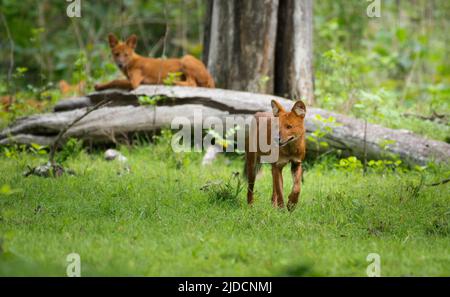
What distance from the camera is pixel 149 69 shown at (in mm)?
10797

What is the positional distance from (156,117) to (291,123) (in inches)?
140

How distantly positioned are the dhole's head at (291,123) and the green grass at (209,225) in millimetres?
739

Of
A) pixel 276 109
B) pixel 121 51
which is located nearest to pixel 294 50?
pixel 121 51

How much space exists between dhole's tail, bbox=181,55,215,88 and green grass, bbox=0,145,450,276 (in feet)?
6.24

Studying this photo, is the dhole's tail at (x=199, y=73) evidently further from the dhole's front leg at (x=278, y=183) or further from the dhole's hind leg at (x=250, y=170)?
the dhole's front leg at (x=278, y=183)

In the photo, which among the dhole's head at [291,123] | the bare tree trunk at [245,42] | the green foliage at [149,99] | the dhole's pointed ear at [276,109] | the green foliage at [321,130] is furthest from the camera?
the bare tree trunk at [245,42]

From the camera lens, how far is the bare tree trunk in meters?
10.4

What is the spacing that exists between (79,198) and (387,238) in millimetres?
3144

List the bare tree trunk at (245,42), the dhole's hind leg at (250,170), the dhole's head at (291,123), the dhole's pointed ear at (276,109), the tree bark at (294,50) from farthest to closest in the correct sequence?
the tree bark at (294,50) < the bare tree trunk at (245,42) < the dhole's hind leg at (250,170) < the dhole's pointed ear at (276,109) < the dhole's head at (291,123)

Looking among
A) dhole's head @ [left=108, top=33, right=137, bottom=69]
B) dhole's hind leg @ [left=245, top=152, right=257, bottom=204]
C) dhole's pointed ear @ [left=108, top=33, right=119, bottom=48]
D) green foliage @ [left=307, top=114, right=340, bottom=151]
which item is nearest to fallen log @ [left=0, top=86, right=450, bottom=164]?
green foliage @ [left=307, top=114, right=340, bottom=151]

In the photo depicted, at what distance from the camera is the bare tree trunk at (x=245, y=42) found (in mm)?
10398

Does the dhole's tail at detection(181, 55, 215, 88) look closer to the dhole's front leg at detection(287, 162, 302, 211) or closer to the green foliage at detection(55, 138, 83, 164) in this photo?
the green foliage at detection(55, 138, 83, 164)

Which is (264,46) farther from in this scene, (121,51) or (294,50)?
(121,51)

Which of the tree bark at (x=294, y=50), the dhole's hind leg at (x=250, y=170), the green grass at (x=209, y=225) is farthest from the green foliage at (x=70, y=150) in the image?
the tree bark at (x=294, y=50)
